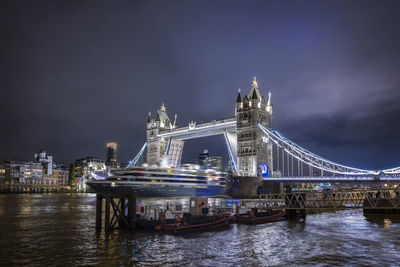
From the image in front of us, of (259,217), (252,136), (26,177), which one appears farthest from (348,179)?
(26,177)

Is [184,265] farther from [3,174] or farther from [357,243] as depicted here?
[3,174]

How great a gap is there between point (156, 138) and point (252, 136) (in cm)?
4785

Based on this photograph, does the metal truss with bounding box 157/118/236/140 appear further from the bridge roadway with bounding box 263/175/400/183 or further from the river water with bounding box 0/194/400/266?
the river water with bounding box 0/194/400/266

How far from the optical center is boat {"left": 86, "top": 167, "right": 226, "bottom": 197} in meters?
75.6

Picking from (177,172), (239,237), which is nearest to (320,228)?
(239,237)

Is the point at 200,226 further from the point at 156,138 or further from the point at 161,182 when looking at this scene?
the point at 156,138

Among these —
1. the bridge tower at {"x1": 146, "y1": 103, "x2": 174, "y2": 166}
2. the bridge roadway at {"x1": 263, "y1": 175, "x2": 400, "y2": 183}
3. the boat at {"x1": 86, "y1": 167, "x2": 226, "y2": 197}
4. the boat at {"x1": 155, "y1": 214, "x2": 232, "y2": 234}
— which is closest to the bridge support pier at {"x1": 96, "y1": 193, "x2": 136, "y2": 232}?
the boat at {"x1": 155, "y1": 214, "x2": 232, "y2": 234}

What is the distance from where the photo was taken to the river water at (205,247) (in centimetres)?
1681

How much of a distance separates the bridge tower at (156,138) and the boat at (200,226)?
3647 inches

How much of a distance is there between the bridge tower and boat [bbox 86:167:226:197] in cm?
2985

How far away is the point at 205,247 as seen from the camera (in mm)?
20000

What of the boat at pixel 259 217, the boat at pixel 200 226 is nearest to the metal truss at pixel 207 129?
the boat at pixel 259 217

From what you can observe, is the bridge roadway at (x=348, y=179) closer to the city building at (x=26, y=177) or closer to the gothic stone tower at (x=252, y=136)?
the gothic stone tower at (x=252, y=136)

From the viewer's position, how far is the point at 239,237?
78.3 feet
